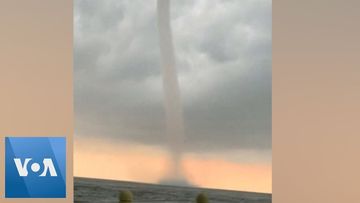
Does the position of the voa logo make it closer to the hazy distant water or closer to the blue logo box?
the blue logo box

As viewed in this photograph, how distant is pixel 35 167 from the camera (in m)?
5.14

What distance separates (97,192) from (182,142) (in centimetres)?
136

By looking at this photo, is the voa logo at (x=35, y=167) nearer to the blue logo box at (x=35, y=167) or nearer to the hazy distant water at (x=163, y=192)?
the blue logo box at (x=35, y=167)

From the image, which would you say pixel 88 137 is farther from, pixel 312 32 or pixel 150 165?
pixel 312 32

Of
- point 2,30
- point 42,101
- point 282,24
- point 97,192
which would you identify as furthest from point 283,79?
point 97,192

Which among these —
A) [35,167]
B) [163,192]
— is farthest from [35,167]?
[163,192]

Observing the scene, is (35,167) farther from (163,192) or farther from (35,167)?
(163,192)

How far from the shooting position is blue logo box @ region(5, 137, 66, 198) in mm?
5035

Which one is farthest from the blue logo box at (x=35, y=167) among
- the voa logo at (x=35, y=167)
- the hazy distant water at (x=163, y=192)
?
the hazy distant water at (x=163, y=192)

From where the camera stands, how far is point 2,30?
202 inches

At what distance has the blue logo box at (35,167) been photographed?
5035mm

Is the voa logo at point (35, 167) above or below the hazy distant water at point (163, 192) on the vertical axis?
above

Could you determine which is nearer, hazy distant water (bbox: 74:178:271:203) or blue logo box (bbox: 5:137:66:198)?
blue logo box (bbox: 5:137:66:198)

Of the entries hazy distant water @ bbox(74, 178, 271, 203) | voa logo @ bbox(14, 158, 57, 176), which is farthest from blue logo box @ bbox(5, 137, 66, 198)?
hazy distant water @ bbox(74, 178, 271, 203)
